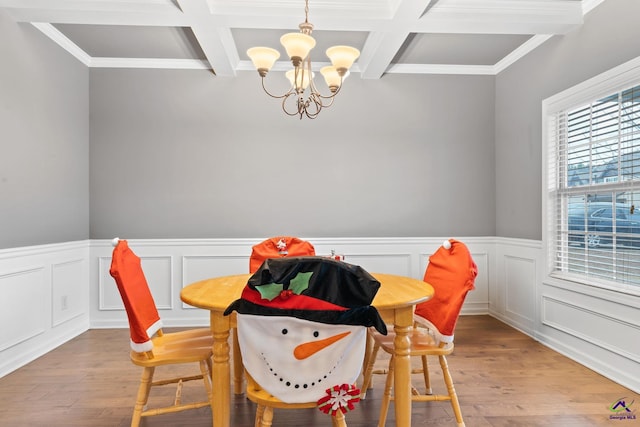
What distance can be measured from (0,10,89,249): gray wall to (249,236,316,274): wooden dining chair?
178 cm

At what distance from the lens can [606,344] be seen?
276 centimetres

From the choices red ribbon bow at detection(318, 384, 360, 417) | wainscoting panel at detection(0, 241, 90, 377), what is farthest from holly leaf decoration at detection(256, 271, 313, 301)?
wainscoting panel at detection(0, 241, 90, 377)

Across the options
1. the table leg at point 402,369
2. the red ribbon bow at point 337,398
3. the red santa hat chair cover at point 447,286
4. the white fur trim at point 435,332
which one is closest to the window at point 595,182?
Result: the red santa hat chair cover at point 447,286

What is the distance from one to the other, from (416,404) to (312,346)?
4.35ft

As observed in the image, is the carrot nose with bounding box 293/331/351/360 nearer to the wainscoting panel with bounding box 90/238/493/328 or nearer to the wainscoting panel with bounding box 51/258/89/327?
the wainscoting panel with bounding box 90/238/493/328

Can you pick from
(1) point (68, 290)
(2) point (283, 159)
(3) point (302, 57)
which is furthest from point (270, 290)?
(1) point (68, 290)

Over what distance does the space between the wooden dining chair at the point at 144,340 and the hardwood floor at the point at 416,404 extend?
0.32m

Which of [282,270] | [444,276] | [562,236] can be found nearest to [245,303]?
[282,270]

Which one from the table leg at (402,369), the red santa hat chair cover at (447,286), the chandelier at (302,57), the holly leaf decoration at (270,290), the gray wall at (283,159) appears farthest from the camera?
the gray wall at (283,159)

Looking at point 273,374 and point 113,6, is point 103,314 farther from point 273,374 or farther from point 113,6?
point 273,374

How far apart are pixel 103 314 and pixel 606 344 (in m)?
4.25

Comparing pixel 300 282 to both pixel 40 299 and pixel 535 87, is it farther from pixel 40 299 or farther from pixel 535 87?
pixel 535 87

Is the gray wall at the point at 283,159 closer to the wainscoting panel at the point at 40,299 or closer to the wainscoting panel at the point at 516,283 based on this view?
the wainscoting panel at the point at 516,283

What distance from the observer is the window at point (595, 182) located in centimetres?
266
